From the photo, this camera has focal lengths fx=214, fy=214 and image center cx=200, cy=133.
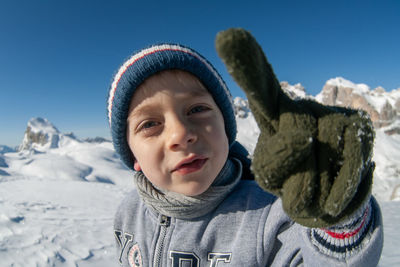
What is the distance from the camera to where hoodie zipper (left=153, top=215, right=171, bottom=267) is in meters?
1.26

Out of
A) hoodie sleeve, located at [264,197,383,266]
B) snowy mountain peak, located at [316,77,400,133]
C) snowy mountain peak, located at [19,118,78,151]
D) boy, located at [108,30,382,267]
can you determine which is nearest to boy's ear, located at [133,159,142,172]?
boy, located at [108,30,382,267]

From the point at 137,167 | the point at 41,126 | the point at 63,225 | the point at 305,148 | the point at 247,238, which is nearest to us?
the point at 305,148

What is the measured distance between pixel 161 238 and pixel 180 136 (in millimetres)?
731

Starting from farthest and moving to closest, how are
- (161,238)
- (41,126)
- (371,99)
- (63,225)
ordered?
(371,99) < (41,126) < (63,225) < (161,238)

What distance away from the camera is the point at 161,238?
4.27 ft

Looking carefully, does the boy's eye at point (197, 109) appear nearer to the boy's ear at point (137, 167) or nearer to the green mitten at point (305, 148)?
the green mitten at point (305, 148)

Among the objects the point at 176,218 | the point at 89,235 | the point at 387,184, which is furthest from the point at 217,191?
the point at 387,184

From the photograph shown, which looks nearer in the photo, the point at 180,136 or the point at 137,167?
the point at 180,136

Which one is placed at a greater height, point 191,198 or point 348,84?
point 348,84

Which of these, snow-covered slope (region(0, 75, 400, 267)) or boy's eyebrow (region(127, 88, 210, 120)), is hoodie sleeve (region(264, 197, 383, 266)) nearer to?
snow-covered slope (region(0, 75, 400, 267))

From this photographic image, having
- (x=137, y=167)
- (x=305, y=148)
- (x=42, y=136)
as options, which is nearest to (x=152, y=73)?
(x=137, y=167)

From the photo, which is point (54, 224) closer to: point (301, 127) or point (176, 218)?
point (176, 218)

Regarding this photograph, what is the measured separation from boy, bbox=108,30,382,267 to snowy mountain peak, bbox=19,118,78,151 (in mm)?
64930

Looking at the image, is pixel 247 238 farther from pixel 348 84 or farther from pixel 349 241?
pixel 348 84
